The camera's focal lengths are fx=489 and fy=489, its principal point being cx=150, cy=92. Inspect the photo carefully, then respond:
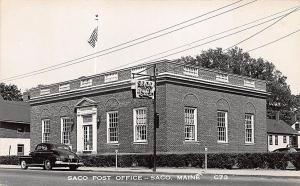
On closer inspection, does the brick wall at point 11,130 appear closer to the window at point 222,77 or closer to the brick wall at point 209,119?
the brick wall at point 209,119

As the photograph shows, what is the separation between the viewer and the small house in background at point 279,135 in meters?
62.0

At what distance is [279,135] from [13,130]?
33.8m

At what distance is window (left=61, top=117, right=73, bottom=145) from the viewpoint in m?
38.5

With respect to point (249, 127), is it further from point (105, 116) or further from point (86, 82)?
point (86, 82)

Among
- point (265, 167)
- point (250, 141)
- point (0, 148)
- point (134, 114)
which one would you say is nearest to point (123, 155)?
point (134, 114)

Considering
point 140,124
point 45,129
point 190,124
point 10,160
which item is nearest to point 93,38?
point 140,124

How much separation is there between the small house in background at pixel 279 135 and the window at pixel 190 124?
30.3 metres

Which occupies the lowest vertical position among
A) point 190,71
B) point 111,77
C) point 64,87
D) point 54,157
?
point 54,157

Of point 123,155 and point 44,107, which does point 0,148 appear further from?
point 123,155

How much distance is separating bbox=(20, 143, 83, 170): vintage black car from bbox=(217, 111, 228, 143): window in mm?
11382

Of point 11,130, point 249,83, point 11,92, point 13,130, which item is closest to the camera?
point 249,83

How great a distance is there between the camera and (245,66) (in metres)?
70.8

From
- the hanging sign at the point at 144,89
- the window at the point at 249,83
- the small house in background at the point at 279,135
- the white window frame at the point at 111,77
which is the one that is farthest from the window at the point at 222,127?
the small house in background at the point at 279,135

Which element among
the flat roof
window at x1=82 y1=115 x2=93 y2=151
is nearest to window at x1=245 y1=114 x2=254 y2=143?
window at x1=82 y1=115 x2=93 y2=151
